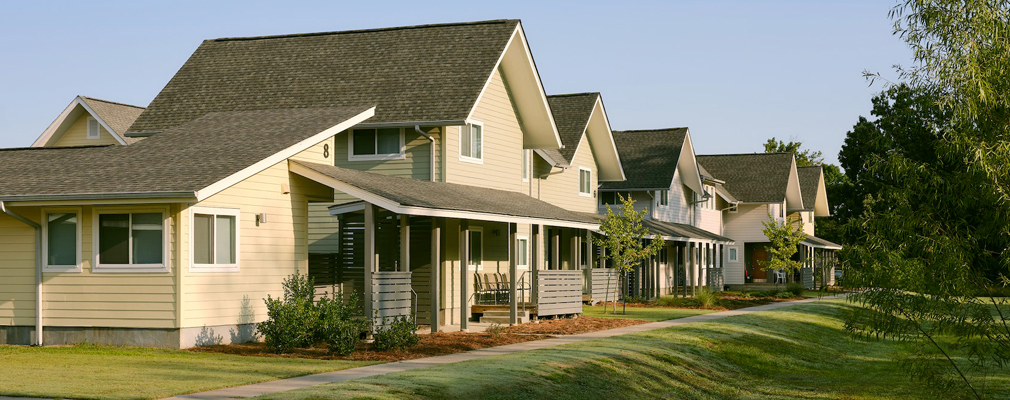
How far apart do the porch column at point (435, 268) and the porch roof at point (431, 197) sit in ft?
2.33

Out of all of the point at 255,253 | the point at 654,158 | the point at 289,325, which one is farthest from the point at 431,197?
the point at 654,158

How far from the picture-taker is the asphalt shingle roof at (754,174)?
64688 millimetres

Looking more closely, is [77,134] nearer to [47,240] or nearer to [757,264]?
[47,240]

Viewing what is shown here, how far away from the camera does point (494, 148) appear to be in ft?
103

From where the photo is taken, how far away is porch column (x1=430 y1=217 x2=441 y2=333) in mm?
23484

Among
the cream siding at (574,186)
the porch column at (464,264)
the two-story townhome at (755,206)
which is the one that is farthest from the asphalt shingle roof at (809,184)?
the porch column at (464,264)

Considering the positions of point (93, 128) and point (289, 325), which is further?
point (93, 128)

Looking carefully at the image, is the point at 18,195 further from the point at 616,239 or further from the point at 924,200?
the point at 616,239

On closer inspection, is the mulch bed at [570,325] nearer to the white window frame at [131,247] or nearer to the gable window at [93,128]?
the white window frame at [131,247]

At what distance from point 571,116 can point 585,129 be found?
780 mm

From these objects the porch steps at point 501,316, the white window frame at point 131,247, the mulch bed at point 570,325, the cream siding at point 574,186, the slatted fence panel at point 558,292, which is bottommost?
the mulch bed at point 570,325

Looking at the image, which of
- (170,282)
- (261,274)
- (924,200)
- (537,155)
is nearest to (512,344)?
(261,274)

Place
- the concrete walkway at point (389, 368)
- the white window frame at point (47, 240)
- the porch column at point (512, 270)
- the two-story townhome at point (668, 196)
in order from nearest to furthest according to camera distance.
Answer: the concrete walkway at point (389, 368) → the white window frame at point (47, 240) → the porch column at point (512, 270) → the two-story townhome at point (668, 196)

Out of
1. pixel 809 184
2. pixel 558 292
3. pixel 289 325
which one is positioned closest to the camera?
pixel 289 325
